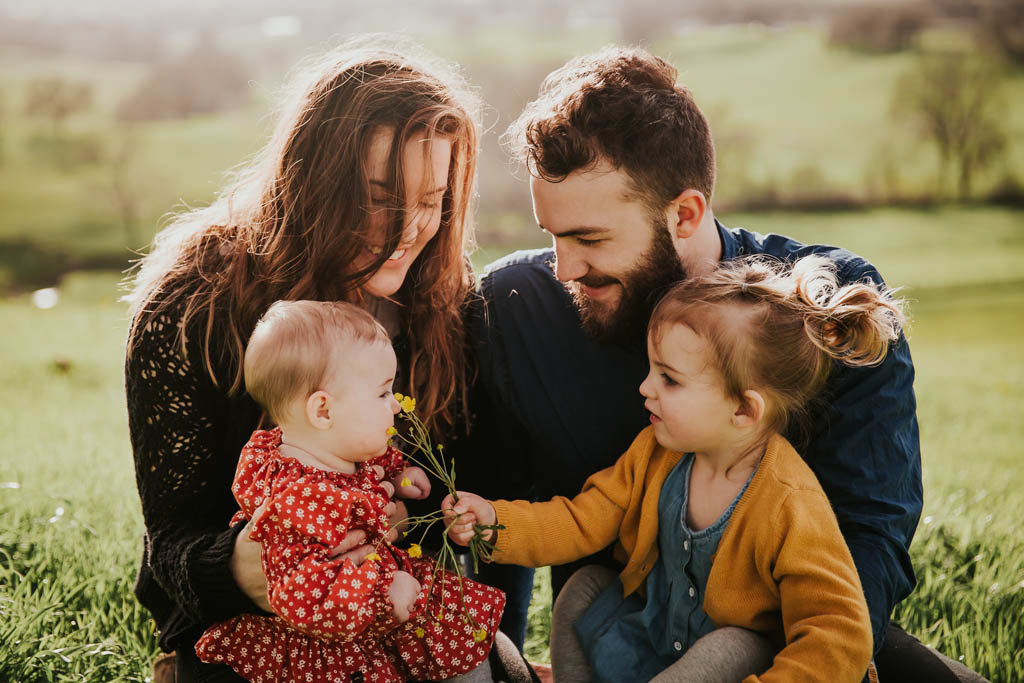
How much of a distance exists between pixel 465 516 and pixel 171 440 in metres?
0.79

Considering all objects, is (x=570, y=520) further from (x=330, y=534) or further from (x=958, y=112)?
(x=958, y=112)

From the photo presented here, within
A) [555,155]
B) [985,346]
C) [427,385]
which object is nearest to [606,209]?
[555,155]

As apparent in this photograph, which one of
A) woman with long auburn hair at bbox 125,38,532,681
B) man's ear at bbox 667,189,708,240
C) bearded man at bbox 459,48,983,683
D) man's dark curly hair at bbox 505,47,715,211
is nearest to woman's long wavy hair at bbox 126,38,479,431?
woman with long auburn hair at bbox 125,38,532,681

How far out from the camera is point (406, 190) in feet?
7.67

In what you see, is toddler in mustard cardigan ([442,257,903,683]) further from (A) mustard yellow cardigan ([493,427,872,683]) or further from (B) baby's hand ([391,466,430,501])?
(B) baby's hand ([391,466,430,501])

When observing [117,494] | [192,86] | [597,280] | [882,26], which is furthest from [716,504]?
[882,26]

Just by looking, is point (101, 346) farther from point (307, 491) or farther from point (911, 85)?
point (911, 85)

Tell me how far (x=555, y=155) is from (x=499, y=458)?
0.98 metres

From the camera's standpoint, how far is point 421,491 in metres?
2.27

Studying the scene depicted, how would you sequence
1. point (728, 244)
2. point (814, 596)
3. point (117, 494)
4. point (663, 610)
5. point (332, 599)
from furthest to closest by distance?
point (117, 494) < point (728, 244) < point (663, 610) < point (814, 596) < point (332, 599)

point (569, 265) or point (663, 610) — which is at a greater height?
point (569, 265)

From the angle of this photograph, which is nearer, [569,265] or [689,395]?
[689,395]

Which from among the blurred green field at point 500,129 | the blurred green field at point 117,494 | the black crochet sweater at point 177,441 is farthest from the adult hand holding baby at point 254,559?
the blurred green field at point 500,129

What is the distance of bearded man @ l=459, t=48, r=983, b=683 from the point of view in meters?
2.26
